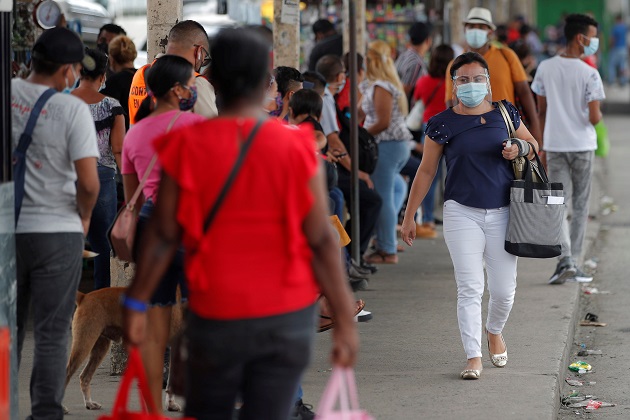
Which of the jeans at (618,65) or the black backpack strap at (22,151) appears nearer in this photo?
the black backpack strap at (22,151)

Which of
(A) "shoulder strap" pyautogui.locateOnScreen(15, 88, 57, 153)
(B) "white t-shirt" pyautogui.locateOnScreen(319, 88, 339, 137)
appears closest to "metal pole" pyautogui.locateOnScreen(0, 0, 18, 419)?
(A) "shoulder strap" pyautogui.locateOnScreen(15, 88, 57, 153)

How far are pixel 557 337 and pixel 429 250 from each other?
13.2ft

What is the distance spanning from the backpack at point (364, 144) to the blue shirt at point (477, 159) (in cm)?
318

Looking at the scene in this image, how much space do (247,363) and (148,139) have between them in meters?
1.93

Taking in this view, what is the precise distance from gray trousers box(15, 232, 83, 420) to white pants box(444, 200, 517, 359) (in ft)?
7.58

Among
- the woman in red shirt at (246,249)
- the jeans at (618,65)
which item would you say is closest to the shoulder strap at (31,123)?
the woman in red shirt at (246,249)

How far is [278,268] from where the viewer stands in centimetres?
366

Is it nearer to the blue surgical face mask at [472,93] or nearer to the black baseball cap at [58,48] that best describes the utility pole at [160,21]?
the blue surgical face mask at [472,93]

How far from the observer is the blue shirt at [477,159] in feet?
21.5

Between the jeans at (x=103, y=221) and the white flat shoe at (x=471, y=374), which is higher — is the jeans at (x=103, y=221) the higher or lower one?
the higher one

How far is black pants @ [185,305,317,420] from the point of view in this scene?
12.0 ft

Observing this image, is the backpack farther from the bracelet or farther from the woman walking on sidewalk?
the bracelet

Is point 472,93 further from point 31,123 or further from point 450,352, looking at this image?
point 31,123

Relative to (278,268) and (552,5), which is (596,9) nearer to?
(552,5)
